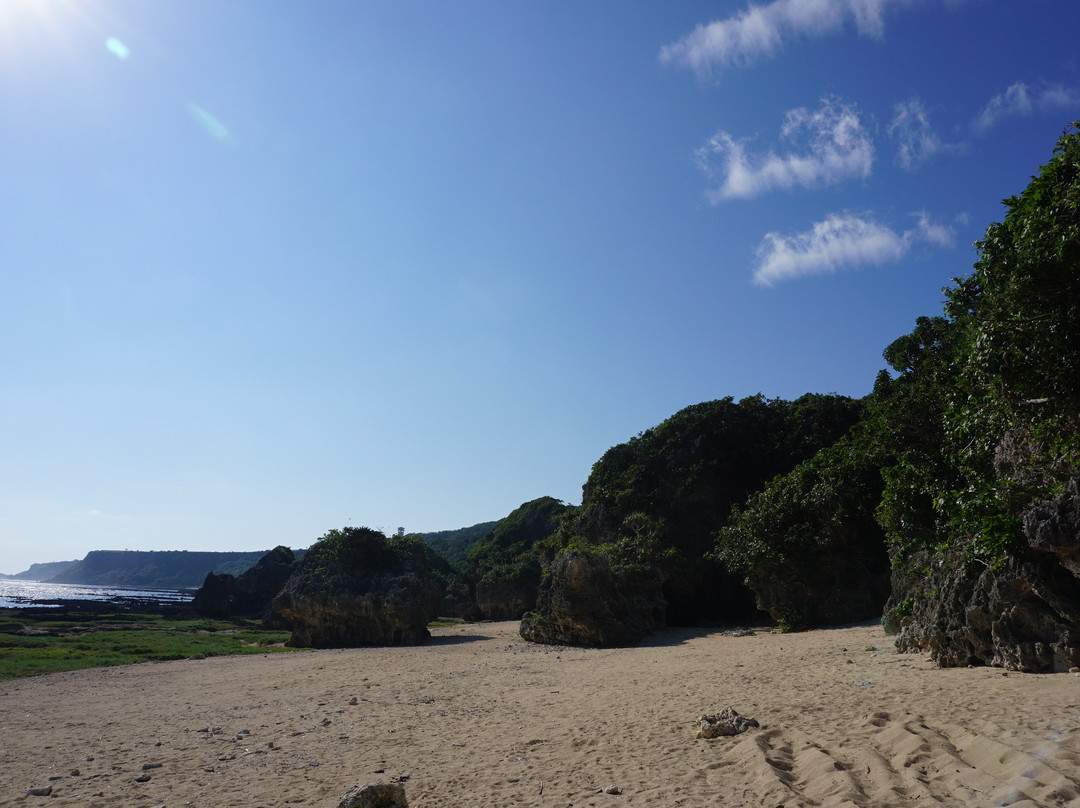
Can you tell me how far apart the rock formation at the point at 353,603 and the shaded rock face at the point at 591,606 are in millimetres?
7850

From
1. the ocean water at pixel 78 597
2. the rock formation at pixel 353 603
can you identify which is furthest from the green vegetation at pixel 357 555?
the ocean water at pixel 78 597

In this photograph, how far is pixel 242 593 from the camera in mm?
62500

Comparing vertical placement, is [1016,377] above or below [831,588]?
above

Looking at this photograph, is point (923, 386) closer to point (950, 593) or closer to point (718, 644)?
point (950, 593)

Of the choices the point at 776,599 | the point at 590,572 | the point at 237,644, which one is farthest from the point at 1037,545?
the point at 237,644

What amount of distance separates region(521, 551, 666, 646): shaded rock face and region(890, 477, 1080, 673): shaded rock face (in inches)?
503

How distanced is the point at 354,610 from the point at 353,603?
0.38 m

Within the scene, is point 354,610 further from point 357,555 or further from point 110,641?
point 110,641

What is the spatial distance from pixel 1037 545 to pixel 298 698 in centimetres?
1493

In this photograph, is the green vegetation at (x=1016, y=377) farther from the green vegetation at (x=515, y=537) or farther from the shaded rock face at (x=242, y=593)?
the shaded rock face at (x=242, y=593)

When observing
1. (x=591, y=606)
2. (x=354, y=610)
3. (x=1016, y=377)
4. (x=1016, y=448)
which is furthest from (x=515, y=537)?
(x=1016, y=377)

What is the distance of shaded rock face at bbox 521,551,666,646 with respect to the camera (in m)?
23.1

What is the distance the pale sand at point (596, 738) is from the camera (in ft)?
19.4

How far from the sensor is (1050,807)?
4.65 metres
